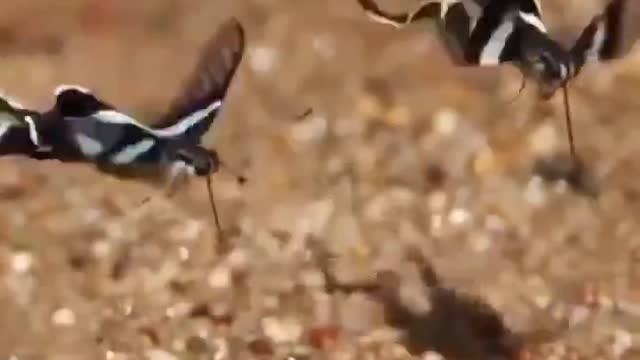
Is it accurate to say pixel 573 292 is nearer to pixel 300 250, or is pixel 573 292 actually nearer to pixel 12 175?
pixel 300 250

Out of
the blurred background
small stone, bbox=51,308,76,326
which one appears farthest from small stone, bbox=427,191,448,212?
small stone, bbox=51,308,76,326

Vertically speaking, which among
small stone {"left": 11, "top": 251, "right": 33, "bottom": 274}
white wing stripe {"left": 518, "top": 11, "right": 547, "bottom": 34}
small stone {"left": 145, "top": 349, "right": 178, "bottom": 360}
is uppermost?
white wing stripe {"left": 518, "top": 11, "right": 547, "bottom": 34}

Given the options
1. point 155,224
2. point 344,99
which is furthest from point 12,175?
point 344,99

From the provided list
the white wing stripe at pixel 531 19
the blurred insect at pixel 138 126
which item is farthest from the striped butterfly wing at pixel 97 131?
the white wing stripe at pixel 531 19

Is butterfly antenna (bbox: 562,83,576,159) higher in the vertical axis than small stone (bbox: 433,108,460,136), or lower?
higher

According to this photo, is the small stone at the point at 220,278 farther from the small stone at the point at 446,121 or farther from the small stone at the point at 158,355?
the small stone at the point at 446,121

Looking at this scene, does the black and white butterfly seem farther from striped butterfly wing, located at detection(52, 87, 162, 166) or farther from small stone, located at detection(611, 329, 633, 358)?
small stone, located at detection(611, 329, 633, 358)

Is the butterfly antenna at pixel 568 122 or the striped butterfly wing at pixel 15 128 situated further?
the butterfly antenna at pixel 568 122
